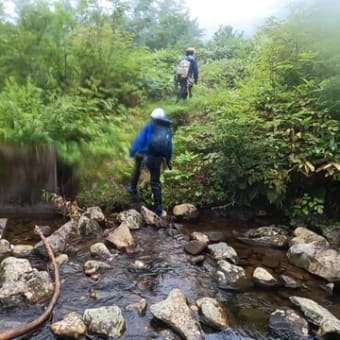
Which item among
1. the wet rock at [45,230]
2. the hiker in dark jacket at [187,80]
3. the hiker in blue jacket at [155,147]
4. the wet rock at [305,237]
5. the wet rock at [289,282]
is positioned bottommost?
the wet rock at [45,230]

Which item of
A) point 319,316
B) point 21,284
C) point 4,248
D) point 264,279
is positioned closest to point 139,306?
point 21,284

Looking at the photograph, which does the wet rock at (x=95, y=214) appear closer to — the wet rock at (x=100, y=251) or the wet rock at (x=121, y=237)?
the wet rock at (x=121, y=237)

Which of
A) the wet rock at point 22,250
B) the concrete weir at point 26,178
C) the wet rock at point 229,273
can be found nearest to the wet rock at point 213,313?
the wet rock at point 229,273

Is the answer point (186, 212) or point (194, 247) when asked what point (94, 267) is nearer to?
point (194, 247)

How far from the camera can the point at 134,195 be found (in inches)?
298

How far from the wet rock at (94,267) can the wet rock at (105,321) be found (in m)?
1.07

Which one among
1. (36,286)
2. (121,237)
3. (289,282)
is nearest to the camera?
(36,286)

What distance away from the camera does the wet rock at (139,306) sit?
4.41 m

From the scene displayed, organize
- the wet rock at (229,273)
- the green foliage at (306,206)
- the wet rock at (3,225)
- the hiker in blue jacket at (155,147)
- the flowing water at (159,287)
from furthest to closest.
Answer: the green foliage at (306,206), the hiker in blue jacket at (155,147), the wet rock at (3,225), the wet rock at (229,273), the flowing water at (159,287)

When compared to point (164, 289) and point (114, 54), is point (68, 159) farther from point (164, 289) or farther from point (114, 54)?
point (114, 54)

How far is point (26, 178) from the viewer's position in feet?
23.1

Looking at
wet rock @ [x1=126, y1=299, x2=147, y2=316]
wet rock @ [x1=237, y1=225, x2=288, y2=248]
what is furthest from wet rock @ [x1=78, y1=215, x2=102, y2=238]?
wet rock @ [x1=237, y1=225, x2=288, y2=248]

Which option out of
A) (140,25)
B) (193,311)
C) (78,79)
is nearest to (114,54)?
(78,79)

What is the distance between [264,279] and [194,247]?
128cm
